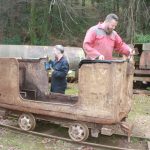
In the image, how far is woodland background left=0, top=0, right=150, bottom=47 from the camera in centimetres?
2473

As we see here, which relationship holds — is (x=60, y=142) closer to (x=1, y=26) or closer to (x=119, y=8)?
(x=119, y=8)

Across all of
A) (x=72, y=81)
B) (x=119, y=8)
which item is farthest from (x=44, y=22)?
(x=72, y=81)

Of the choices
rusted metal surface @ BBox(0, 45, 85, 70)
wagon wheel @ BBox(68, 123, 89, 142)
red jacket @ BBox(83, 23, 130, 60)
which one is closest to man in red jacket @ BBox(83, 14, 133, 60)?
red jacket @ BBox(83, 23, 130, 60)

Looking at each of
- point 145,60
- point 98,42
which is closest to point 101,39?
point 98,42

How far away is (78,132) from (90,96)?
75 centimetres

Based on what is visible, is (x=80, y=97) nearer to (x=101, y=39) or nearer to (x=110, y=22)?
(x=101, y=39)

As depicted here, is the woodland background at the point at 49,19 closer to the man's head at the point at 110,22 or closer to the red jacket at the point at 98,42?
the red jacket at the point at 98,42

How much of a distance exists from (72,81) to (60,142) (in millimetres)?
7521

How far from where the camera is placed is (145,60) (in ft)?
40.2

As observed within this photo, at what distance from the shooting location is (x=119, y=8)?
2445 centimetres

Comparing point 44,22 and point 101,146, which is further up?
point 44,22

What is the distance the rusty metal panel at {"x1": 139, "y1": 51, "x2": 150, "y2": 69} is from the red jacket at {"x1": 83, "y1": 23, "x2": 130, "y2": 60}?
16.4ft

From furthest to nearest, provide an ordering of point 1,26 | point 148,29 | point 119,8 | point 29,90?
1. point 1,26
2. point 119,8
3. point 148,29
4. point 29,90

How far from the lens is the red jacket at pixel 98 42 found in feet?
22.1
